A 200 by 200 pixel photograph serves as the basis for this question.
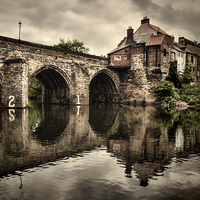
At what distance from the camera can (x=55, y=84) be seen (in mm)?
28969

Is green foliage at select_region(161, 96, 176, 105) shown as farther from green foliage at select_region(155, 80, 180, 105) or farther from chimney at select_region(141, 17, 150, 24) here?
chimney at select_region(141, 17, 150, 24)

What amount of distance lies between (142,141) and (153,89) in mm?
26664

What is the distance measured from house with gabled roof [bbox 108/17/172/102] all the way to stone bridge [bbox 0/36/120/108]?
7.20 feet

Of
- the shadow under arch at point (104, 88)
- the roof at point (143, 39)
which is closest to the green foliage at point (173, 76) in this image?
the roof at point (143, 39)

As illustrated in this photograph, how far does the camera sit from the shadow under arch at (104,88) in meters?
34.9

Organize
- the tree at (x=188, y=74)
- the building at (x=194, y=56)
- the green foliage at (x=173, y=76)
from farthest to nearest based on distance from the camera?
the building at (x=194, y=56), the tree at (x=188, y=74), the green foliage at (x=173, y=76)

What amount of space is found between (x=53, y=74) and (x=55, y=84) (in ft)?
6.45

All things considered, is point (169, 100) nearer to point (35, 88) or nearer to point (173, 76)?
point (173, 76)

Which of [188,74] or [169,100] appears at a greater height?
[188,74]

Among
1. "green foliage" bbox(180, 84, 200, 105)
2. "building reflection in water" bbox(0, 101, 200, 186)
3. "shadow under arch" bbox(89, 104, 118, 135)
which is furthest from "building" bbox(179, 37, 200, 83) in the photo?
"building reflection in water" bbox(0, 101, 200, 186)

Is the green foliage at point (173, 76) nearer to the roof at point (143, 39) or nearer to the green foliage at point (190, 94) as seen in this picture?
the green foliage at point (190, 94)

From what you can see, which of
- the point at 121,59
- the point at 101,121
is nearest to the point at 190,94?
the point at 121,59

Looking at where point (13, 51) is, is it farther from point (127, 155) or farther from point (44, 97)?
point (127, 155)

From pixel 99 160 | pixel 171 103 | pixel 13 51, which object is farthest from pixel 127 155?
pixel 171 103
